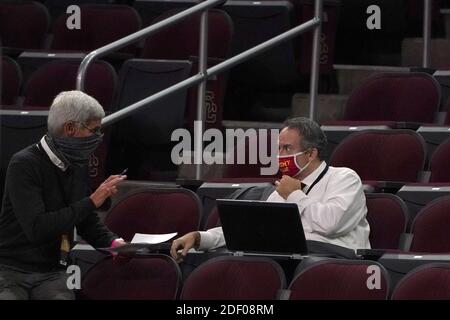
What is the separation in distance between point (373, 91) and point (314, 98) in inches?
8.8

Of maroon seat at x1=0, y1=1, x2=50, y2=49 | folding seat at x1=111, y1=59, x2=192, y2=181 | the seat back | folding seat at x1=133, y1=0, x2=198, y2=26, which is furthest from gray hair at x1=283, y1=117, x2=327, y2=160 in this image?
maroon seat at x1=0, y1=1, x2=50, y2=49

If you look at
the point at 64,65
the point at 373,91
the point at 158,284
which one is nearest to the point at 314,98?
the point at 373,91

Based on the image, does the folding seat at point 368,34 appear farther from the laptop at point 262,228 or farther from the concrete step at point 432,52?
the laptop at point 262,228

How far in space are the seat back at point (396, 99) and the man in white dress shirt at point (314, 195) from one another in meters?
0.83

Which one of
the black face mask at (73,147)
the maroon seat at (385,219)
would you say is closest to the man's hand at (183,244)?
the black face mask at (73,147)

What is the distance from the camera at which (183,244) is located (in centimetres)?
430

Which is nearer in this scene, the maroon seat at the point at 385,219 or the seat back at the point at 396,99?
the maroon seat at the point at 385,219

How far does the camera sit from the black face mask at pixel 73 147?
13.5ft

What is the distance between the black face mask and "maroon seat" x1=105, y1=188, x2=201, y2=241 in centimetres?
54

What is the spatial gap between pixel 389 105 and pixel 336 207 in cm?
111

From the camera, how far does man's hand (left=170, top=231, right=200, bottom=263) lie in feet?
14.0

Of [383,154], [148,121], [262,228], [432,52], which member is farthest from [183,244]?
[432,52]
